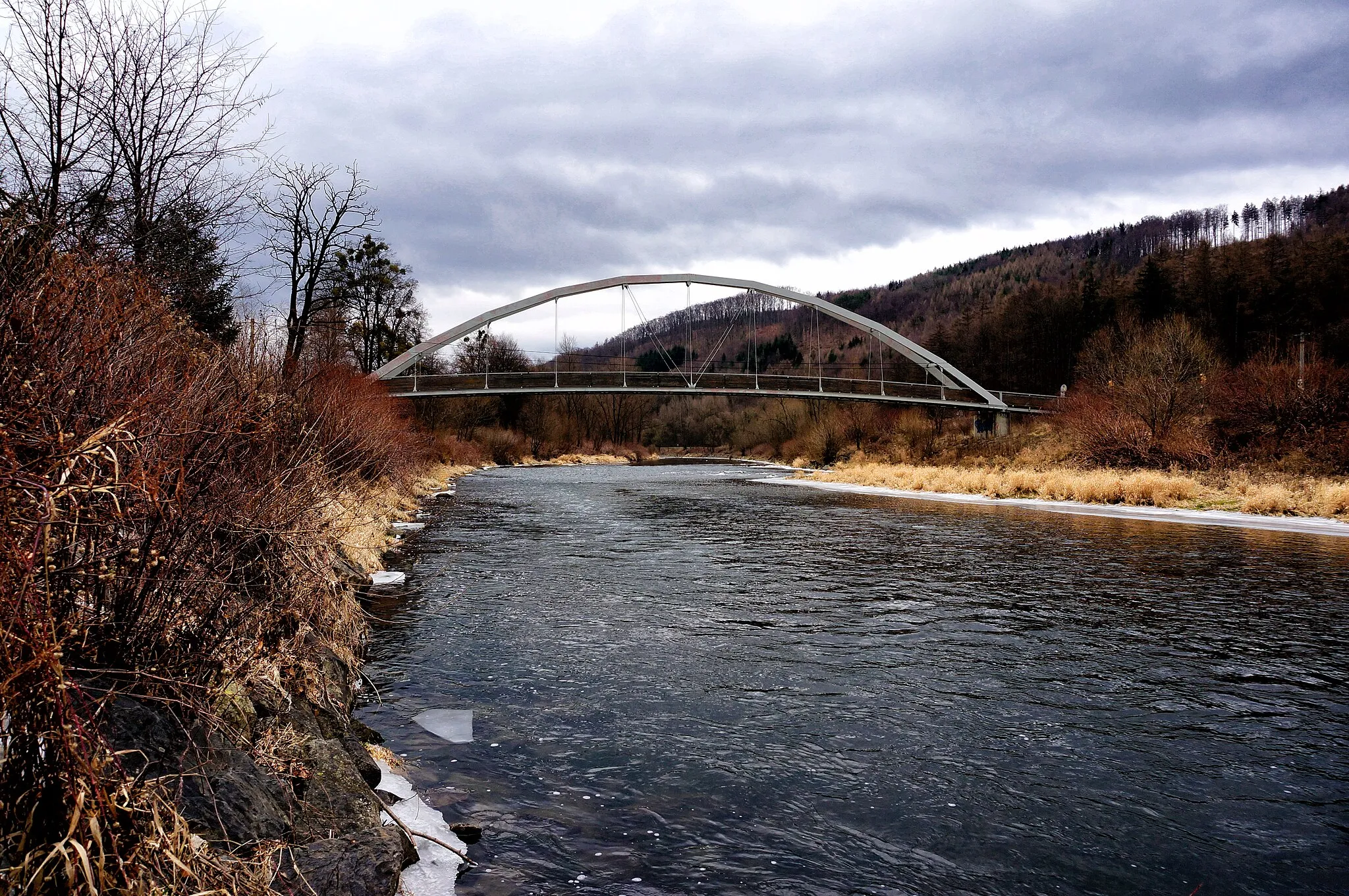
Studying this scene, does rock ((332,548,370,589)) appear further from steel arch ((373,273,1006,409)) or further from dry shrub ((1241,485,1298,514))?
steel arch ((373,273,1006,409))

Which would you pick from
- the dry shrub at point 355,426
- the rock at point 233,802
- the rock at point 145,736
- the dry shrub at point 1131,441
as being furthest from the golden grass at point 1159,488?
the rock at point 145,736

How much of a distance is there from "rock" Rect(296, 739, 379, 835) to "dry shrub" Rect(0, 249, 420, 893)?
60 centimetres

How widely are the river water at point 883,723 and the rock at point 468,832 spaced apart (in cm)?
9

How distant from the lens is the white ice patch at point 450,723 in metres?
5.85

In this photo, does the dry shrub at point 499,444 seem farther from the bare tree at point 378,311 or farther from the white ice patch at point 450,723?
the white ice patch at point 450,723

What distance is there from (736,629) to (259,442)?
16.9 ft

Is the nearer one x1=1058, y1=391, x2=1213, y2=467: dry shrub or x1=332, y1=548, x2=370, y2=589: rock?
x1=332, y1=548, x2=370, y2=589: rock

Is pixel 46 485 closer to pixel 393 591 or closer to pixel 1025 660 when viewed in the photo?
pixel 1025 660

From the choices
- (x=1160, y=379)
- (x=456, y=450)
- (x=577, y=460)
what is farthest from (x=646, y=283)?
(x=1160, y=379)

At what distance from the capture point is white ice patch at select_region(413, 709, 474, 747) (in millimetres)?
5852

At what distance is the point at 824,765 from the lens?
17.4ft

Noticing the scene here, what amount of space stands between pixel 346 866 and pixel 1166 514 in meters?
21.6

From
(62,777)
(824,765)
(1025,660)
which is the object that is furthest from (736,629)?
(62,777)

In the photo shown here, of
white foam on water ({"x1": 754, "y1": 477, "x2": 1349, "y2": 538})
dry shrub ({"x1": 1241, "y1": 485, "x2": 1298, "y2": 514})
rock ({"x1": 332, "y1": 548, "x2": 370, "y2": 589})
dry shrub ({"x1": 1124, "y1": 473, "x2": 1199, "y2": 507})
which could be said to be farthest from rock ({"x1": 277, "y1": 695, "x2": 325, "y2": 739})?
dry shrub ({"x1": 1124, "y1": 473, "x2": 1199, "y2": 507})
